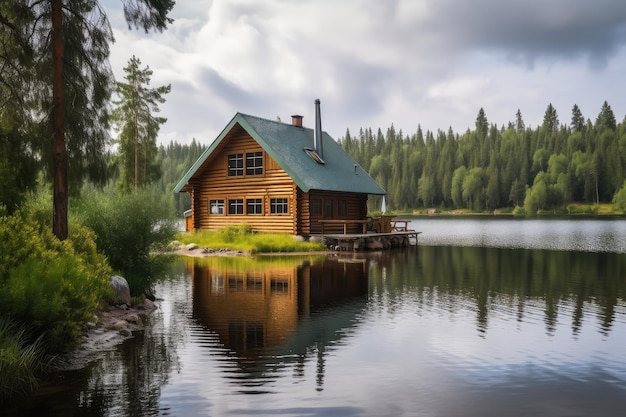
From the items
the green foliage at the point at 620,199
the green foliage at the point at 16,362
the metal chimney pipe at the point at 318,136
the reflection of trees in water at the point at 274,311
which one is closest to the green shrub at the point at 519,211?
the green foliage at the point at 620,199

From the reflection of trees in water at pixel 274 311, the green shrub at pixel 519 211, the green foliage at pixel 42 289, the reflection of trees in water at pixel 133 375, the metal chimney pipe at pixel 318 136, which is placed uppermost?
the metal chimney pipe at pixel 318 136

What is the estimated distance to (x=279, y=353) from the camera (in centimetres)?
1029

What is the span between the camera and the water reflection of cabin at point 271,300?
11422 mm

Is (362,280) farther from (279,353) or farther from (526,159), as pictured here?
(526,159)

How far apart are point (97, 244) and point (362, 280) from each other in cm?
937

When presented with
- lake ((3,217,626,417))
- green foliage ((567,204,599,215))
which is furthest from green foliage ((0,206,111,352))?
green foliage ((567,204,599,215))

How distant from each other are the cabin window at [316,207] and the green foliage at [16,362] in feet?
93.0

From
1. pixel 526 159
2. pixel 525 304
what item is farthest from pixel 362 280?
pixel 526 159

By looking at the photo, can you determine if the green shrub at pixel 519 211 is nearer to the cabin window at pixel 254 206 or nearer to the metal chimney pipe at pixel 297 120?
the metal chimney pipe at pixel 297 120

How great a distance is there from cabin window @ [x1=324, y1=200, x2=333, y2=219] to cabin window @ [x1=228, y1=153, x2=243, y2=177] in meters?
6.43

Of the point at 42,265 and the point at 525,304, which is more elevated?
the point at 42,265

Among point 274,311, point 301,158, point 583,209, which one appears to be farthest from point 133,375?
point 583,209

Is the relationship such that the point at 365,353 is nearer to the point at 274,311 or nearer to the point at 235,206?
the point at 274,311

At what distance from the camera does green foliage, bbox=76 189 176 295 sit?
16.2 metres
